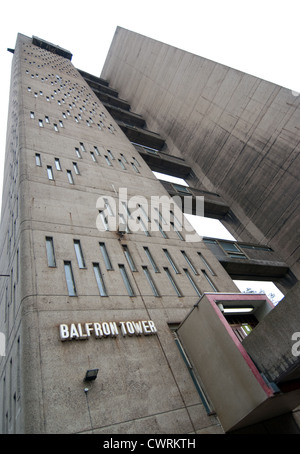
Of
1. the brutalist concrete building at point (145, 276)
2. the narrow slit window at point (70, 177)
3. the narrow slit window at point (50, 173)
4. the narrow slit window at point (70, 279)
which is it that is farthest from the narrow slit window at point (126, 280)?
the narrow slit window at point (50, 173)

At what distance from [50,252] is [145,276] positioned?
3.77m

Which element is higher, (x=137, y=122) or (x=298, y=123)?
(x=298, y=123)

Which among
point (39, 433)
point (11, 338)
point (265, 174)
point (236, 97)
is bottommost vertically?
point (11, 338)

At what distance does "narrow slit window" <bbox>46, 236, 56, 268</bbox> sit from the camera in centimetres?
999

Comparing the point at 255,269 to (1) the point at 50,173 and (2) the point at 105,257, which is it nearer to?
(2) the point at 105,257

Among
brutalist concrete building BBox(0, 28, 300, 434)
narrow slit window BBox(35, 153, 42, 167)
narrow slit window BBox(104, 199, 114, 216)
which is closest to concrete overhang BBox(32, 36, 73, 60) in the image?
brutalist concrete building BBox(0, 28, 300, 434)

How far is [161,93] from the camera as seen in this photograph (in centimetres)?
3488

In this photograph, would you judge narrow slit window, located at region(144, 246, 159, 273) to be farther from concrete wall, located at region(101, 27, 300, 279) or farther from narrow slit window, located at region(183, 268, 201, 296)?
concrete wall, located at region(101, 27, 300, 279)

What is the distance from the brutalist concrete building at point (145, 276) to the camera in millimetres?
7406

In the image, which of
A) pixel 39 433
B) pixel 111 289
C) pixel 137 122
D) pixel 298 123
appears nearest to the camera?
pixel 39 433
